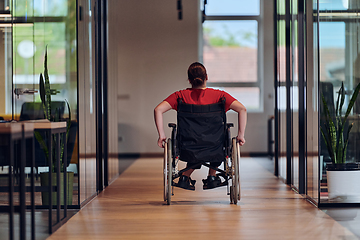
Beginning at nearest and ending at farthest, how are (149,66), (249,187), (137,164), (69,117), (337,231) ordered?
(337,231)
(69,117)
(249,187)
(137,164)
(149,66)

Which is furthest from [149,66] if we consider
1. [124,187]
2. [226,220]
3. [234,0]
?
[226,220]

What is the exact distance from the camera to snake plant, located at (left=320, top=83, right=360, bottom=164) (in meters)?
2.96

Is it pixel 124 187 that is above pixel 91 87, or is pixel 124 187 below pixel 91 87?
below

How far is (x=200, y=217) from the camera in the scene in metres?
2.61

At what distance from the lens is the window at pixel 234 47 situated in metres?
7.27

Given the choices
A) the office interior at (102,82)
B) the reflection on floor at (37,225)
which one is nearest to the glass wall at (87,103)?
the office interior at (102,82)

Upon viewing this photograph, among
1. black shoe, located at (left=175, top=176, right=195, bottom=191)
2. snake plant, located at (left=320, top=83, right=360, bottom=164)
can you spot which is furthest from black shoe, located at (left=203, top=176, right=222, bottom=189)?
snake plant, located at (left=320, top=83, right=360, bottom=164)

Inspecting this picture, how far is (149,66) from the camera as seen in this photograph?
7.11 m

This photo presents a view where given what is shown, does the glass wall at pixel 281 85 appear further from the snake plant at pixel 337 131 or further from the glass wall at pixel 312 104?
the snake plant at pixel 337 131

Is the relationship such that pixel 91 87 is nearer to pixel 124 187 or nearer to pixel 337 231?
pixel 124 187

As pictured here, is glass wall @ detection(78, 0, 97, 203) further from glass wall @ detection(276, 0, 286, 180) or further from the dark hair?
glass wall @ detection(276, 0, 286, 180)

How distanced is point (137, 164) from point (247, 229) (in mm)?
3860

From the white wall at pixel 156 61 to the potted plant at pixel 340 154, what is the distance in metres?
4.06

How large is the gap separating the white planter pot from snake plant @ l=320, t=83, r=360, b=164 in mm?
109
